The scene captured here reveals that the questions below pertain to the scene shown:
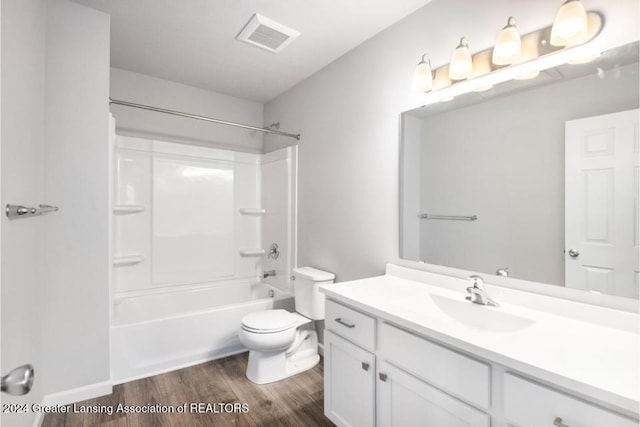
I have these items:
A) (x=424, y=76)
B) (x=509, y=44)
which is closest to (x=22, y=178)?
(x=424, y=76)

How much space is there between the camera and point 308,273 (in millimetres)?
2424

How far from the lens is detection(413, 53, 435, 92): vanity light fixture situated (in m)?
1.67

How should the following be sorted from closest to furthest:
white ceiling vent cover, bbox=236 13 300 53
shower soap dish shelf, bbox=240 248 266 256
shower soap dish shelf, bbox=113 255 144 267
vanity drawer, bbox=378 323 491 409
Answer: vanity drawer, bbox=378 323 491 409
white ceiling vent cover, bbox=236 13 300 53
shower soap dish shelf, bbox=113 255 144 267
shower soap dish shelf, bbox=240 248 266 256

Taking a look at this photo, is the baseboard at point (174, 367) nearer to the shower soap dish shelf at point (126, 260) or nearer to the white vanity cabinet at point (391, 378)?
A: the shower soap dish shelf at point (126, 260)

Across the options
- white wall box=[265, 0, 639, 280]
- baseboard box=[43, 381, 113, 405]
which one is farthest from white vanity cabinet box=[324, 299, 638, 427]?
baseboard box=[43, 381, 113, 405]

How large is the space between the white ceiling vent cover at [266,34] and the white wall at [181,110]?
3.90 ft

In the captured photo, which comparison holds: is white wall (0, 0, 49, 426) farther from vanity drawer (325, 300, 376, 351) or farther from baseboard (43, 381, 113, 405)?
vanity drawer (325, 300, 376, 351)

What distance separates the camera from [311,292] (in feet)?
7.69

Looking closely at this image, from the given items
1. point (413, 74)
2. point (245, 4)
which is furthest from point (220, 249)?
point (413, 74)

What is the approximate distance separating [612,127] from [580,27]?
0.41 m

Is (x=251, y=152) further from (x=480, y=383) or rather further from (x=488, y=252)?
(x=480, y=383)

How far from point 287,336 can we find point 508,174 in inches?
65.6

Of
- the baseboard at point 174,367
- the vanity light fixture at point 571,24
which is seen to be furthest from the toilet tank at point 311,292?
the vanity light fixture at point 571,24

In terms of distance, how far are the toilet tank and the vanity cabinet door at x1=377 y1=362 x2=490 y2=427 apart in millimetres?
1048
